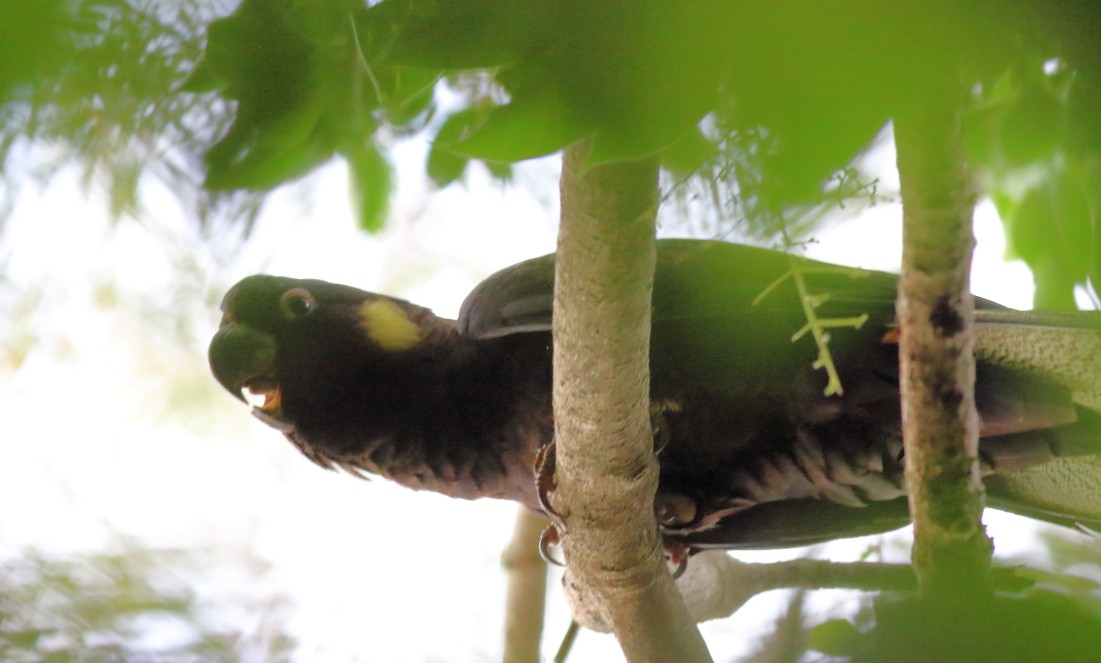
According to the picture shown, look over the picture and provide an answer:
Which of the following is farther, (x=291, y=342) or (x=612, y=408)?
(x=291, y=342)

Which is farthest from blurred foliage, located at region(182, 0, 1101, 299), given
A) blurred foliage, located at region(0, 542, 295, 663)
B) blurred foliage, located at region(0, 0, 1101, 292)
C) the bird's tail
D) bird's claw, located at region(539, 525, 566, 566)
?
blurred foliage, located at region(0, 542, 295, 663)

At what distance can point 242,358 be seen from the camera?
1.37 metres

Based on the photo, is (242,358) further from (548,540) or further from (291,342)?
(548,540)

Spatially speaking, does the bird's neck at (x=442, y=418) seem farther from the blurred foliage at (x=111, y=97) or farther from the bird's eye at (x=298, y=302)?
the blurred foliage at (x=111, y=97)

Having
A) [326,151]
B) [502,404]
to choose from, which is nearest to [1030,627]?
[326,151]

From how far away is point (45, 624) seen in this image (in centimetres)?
138

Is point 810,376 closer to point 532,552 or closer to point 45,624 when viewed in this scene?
point 532,552

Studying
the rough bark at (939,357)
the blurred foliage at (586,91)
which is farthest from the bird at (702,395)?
the rough bark at (939,357)

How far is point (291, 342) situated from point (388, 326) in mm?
157

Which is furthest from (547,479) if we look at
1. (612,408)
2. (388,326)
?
(388,326)

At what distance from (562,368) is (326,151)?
340 millimetres

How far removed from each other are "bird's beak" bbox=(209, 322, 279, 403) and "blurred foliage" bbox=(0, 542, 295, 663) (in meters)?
0.41

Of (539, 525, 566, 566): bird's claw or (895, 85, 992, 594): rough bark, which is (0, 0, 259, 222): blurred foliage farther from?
(539, 525, 566, 566): bird's claw

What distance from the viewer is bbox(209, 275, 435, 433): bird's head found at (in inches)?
54.4
